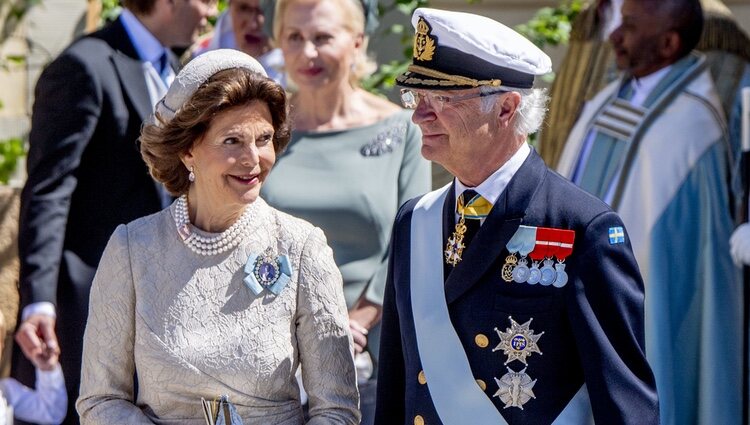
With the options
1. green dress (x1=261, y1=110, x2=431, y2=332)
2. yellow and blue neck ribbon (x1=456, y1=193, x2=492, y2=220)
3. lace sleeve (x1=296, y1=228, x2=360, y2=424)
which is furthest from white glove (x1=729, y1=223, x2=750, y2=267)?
lace sleeve (x1=296, y1=228, x2=360, y2=424)

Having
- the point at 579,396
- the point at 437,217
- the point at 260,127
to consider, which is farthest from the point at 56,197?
the point at 579,396

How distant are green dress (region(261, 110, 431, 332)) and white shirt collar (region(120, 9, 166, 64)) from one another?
1.69ft

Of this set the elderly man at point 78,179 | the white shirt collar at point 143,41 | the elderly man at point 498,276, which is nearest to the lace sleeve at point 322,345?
the elderly man at point 498,276

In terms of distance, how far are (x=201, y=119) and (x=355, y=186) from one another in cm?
116

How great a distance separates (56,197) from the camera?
3990 mm

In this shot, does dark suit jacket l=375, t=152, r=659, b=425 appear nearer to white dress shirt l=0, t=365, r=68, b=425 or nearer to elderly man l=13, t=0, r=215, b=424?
white dress shirt l=0, t=365, r=68, b=425

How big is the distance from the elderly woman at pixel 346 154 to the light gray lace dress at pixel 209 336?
2.64 feet

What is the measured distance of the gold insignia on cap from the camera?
3027mm

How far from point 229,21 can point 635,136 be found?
1646 millimetres

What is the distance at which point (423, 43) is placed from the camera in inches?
121

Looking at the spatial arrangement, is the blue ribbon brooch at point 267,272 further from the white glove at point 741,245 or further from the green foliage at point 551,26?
the green foliage at point 551,26

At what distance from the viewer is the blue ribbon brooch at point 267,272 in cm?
298

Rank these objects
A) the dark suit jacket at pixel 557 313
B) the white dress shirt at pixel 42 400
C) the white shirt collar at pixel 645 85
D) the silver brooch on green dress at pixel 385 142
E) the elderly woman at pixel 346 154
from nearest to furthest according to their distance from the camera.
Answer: the dark suit jacket at pixel 557 313 < the white dress shirt at pixel 42 400 < the elderly woman at pixel 346 154 < the silver brooch on green dress at pixel 385 142 < the white shirt collar at pixel 645 85

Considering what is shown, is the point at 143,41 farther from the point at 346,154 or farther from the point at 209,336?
the point at 209,336
